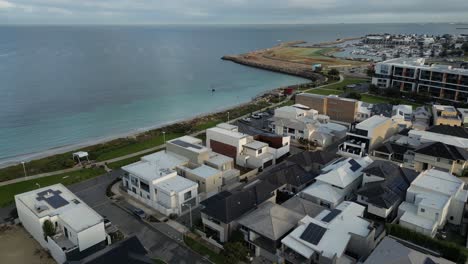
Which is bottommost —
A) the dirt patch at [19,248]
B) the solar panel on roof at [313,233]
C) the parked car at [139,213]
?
the dirt patch at [19,248]

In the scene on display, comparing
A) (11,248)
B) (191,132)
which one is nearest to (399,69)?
(191,132)

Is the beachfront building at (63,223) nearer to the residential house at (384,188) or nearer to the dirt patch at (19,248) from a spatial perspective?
the dirt patch at (19,248)

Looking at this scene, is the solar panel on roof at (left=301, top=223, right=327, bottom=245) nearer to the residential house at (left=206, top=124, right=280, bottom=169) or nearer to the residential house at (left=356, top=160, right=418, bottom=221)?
the residential house at (left=356, top=160, right=418, bottom=221)

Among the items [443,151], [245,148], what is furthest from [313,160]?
[443,151]

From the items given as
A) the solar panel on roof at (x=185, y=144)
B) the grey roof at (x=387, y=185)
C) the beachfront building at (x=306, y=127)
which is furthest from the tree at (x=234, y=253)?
the beachfront building at (x=306, y=127)

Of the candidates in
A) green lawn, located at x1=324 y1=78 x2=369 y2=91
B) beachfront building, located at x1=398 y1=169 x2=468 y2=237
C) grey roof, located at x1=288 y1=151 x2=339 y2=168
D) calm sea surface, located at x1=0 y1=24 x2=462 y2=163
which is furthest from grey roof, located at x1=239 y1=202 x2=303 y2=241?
green lawn, located at x1=324 y1=78 x2=369 y2=91

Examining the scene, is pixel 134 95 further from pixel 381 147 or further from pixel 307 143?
pixel 381 147
